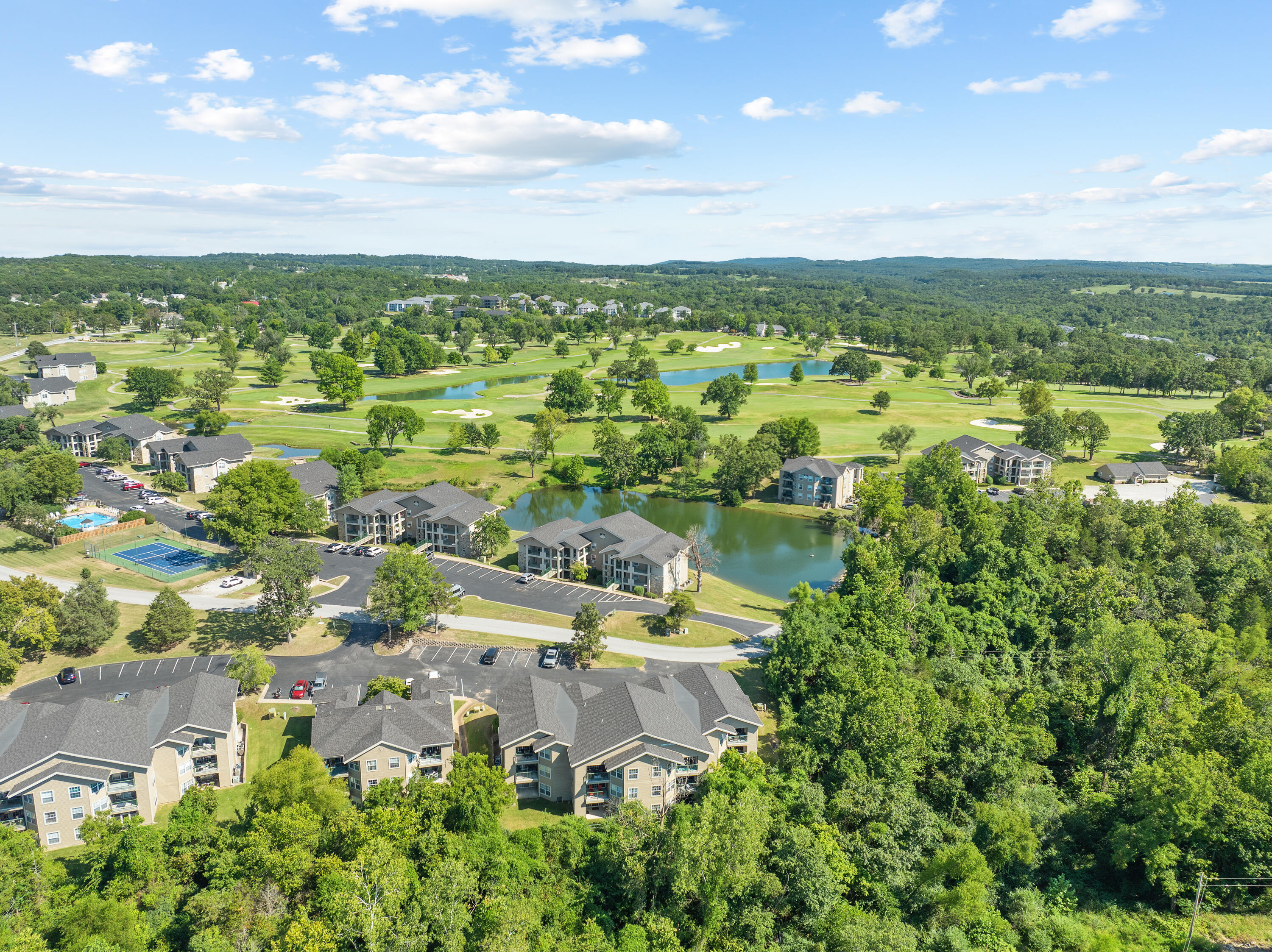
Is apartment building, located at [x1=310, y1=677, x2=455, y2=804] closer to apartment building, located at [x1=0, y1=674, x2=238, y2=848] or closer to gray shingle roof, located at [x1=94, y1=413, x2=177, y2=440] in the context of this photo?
apartment building, located at [x1=0, y1=674, x2=238, y2=848]

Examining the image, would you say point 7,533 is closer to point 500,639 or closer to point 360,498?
point 360,498

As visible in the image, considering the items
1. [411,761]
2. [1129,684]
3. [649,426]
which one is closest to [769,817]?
[411,761]

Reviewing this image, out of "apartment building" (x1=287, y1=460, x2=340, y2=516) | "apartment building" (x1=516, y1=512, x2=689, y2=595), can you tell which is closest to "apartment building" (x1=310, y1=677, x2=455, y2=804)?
"apartment building" (x1=516, y1=512, x2=689, y2=595)

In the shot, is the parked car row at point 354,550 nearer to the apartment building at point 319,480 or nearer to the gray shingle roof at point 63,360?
the apartment building at point 319,480

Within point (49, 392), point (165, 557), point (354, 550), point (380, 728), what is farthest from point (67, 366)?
point (380, 728)

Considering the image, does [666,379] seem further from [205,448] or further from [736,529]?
[205,448]
